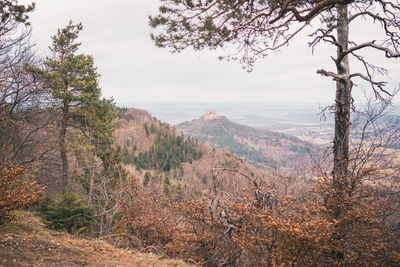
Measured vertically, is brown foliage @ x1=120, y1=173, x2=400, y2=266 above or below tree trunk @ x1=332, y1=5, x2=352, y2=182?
below

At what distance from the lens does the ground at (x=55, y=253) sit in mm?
4336

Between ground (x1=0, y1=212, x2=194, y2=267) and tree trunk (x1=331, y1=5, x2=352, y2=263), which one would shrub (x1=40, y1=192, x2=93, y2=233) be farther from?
tree trunk (x1=331, y1=5, x2=352, y2=263)

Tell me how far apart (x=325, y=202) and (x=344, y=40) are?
4294mm

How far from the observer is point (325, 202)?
5.39m

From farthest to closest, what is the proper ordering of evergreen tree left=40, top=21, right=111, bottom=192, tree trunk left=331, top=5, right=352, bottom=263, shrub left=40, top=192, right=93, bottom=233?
evergreen tree left=40, top=21, right=111, bottom=192 → shrub left=40, top=192, right=93, bottom=233 → tree trunk left=331, top=5, right=352, bottom=263

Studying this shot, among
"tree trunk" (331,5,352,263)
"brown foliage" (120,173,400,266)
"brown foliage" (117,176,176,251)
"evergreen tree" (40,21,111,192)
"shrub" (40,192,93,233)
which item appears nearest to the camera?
"brown foliage" (120,173,400,266)

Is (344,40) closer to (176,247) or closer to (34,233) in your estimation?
(176,247)

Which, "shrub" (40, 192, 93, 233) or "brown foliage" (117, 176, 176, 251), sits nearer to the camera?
"shrub" (40, 192, 93, 233)

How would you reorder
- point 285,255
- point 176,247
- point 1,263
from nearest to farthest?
point 1,263 < point 285,255 < point 176,247

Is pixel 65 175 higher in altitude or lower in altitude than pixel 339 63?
lower

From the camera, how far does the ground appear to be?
14.2 feet

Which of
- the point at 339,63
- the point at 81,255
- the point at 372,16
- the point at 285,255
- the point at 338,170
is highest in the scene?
the point at 372,16

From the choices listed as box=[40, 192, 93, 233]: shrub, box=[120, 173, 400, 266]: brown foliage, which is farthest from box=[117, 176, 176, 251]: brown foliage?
box=[40, 192, 93, 233]: shrub

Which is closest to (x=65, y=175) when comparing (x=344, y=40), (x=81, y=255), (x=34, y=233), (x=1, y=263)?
(x=34, y=233)
